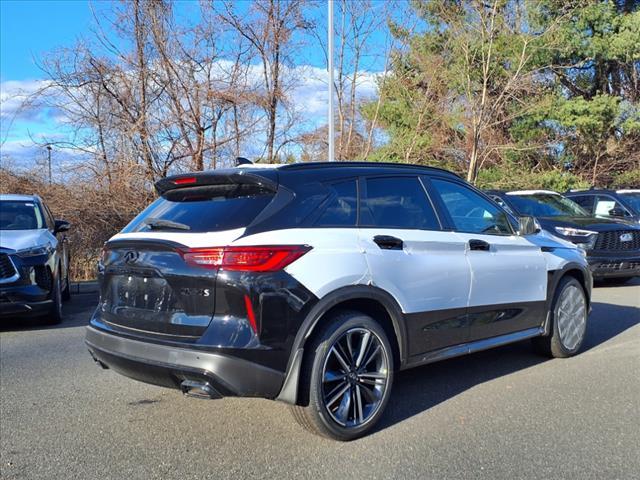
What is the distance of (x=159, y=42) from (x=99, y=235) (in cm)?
513

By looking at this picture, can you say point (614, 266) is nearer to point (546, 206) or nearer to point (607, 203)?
point (546, 206)

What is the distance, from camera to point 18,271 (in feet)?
24.3

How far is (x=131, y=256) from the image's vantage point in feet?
13.1

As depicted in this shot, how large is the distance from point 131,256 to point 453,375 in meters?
3.09

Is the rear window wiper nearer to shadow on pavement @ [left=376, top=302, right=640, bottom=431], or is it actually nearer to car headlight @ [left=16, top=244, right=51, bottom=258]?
shadow on pavement @ [left=376, top=302, right=640, bottom=431]

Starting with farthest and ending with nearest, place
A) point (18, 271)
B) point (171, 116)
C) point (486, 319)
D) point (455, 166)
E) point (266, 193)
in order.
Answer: point (455, 166) < point (171, 116) < point (18, 271) < point (486, 319) < point (266, 193)

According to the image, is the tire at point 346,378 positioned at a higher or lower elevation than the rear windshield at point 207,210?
lower

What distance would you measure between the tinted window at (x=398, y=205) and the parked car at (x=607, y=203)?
943 cm

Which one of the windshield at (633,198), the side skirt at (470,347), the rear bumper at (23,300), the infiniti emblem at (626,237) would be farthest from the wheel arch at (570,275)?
the windshield at (633,198)

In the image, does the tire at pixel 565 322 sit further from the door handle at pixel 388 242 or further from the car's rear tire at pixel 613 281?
the car's rear tire at pixel 613 281

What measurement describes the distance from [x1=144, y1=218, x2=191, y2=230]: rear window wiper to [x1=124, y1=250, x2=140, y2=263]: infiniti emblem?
223mm

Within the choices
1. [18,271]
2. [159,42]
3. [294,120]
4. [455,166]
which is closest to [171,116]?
[159,42]

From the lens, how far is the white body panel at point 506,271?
490 centimetres

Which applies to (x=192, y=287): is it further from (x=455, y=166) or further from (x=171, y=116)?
(x=455, y=166)
